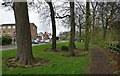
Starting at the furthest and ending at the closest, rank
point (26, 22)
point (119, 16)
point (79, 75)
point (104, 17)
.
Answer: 1. point (104, 17)
2. point (119, 16)
3. point (26, 22)
4. point (79, 75)

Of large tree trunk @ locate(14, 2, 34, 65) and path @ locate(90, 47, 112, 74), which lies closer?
path @ locate(90, 47, 112, 74)

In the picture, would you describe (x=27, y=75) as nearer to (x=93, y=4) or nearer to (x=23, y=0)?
(x=23, y=0)

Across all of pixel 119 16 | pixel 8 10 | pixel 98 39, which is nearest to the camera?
pixel 119 16

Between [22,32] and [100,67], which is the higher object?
[22,32]

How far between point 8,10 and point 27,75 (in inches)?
679

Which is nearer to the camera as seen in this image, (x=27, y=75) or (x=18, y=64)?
(x=27, y=75)

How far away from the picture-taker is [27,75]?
9.87 metres

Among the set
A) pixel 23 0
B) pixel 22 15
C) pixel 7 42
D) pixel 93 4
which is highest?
pixel 93 4

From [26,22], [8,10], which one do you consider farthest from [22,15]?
[8,10]

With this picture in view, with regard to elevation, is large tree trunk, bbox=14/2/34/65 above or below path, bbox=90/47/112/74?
above

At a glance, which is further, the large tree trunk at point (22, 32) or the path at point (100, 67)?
the large tree trunk at point (22, 32)

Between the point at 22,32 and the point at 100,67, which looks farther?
the point at 22,32

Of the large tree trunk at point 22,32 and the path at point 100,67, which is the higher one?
the large tree trunk at point 22,32

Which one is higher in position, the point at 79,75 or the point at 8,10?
the point at 8,10
